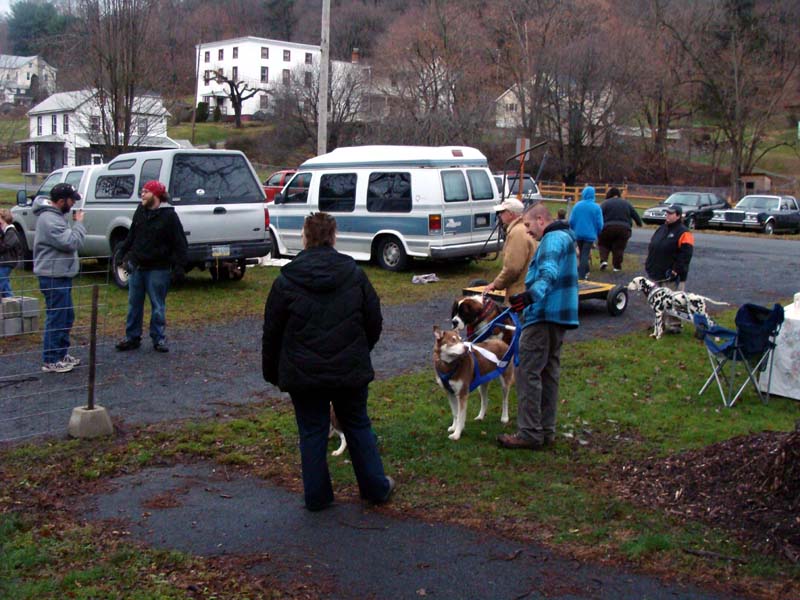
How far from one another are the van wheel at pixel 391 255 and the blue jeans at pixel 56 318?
834 cm

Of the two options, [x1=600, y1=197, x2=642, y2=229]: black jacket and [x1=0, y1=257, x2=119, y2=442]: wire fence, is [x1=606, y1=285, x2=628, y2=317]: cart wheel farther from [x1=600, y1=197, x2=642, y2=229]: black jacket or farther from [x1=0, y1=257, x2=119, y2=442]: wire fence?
[x1=0, y1=257, x2=119, y2=442]: wire fence

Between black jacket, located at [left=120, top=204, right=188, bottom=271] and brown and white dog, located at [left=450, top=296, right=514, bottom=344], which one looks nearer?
brown and white dog, located at [left=450, top=296, right=514, bottom=344]

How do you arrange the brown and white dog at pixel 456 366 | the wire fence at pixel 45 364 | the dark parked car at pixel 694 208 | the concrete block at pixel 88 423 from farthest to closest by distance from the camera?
the dark parked car at pixel 694 208 → the wire fence at pixel 45 364 → the concrete block at pixel 88 423 → the brown and white dog at pixel 456 366

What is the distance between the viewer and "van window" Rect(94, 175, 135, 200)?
13945 millimetres

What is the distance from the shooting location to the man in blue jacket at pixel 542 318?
6176 millimetres

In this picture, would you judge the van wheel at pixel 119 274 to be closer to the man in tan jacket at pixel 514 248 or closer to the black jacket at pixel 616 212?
the man in tan jacket at pixel 514 248

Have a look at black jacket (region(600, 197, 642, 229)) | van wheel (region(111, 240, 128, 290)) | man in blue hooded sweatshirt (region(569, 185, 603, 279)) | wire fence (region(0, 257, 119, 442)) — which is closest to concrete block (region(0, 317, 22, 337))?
wire fence (region(0, 257, 119, 442))

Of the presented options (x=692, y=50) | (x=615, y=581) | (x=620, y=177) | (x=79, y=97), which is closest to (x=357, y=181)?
(x=615, y=581)

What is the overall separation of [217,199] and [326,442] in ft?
29.6

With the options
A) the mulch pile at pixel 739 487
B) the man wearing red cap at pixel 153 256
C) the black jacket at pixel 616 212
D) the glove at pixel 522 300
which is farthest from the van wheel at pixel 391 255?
the mulch pile at pixel 739 487

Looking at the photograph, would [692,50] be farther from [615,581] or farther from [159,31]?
[615,581]

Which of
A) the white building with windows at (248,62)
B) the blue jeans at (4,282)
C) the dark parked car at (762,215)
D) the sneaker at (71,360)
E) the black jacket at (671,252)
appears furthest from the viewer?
the white building with windows at (248,62)

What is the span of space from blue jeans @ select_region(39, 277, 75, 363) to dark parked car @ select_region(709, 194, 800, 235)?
29857 mm

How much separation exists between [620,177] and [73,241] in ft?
176
